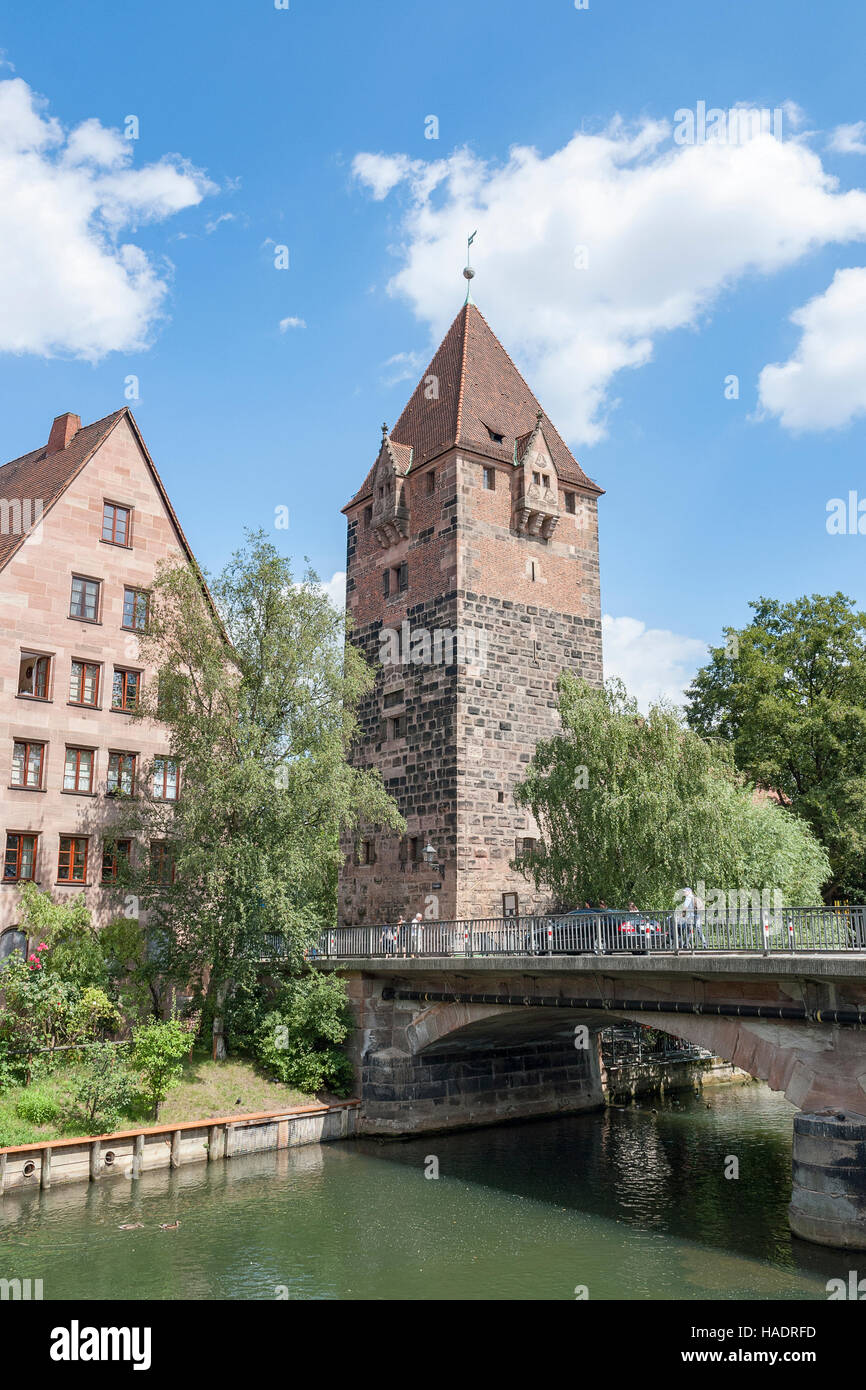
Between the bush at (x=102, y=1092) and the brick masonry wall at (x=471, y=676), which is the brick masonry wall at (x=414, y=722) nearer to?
the brick masonry wall at (x=471, y=676)

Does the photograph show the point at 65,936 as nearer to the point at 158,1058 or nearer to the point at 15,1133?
the point at 158,1058

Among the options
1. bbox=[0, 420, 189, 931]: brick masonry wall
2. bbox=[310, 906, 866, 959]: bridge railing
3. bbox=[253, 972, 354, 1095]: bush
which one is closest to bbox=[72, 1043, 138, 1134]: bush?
bbox=[253, 972, 354, 1095]: bush

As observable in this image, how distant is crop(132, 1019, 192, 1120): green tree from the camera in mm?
22891

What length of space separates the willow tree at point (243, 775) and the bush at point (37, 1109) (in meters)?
5.10

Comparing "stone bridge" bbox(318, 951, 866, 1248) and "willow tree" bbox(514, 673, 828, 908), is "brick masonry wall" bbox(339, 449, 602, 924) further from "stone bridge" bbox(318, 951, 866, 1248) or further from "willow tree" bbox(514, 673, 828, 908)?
"stone bridge" bbox(318, 951, 866, 1248)

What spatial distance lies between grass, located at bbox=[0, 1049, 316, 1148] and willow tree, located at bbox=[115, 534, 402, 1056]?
0.94 metres

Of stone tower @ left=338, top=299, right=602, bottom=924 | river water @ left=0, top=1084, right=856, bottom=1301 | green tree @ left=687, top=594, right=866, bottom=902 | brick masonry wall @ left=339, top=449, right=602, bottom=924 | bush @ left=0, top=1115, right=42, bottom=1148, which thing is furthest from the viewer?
green tree @ left=687, top=594, right=866, bottom=902

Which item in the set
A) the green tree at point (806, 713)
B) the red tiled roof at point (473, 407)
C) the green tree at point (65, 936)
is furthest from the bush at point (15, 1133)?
the green tree at point (806, 713)

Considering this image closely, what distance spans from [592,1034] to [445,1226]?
40.6 ft

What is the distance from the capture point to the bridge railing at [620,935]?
17.1 m

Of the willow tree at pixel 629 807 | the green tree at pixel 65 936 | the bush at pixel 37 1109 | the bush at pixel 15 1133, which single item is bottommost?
the bush at pixel 15 1133

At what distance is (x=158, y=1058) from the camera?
75.1ft

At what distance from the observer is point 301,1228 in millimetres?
18188
